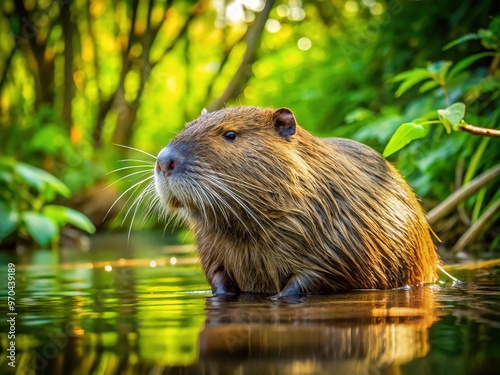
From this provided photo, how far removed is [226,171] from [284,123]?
0.38 metres

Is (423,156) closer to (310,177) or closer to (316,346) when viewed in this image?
(310,177)

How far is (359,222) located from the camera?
388 cm

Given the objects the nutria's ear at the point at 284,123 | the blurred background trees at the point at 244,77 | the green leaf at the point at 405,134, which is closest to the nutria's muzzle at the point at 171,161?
the nutria's ear at the point at 284,123

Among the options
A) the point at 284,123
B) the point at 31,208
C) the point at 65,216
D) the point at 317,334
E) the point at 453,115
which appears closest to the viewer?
the point at 317,334

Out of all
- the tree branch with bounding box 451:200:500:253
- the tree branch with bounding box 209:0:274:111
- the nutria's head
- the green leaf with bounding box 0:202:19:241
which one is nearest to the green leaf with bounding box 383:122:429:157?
the nutria's head

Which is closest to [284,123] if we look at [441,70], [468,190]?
[441,70]

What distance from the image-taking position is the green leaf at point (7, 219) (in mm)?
7457

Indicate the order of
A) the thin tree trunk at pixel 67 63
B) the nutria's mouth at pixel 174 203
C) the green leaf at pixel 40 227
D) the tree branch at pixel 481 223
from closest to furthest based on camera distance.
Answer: the nutria's mouth at pixel 174 203, the tree branch at pixel 481 223, the green leaf at pixel 40 227, the thin tree trunk at pixel 67 63

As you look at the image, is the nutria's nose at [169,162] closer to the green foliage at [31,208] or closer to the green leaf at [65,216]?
the green foliage at [31,208]

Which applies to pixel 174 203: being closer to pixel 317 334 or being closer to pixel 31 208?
pixel 317 334

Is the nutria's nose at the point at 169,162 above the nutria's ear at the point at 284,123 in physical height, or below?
below

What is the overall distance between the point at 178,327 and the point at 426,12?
5.05 metres

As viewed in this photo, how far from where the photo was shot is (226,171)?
375 centimetres

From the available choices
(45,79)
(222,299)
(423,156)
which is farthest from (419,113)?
(45,79)
